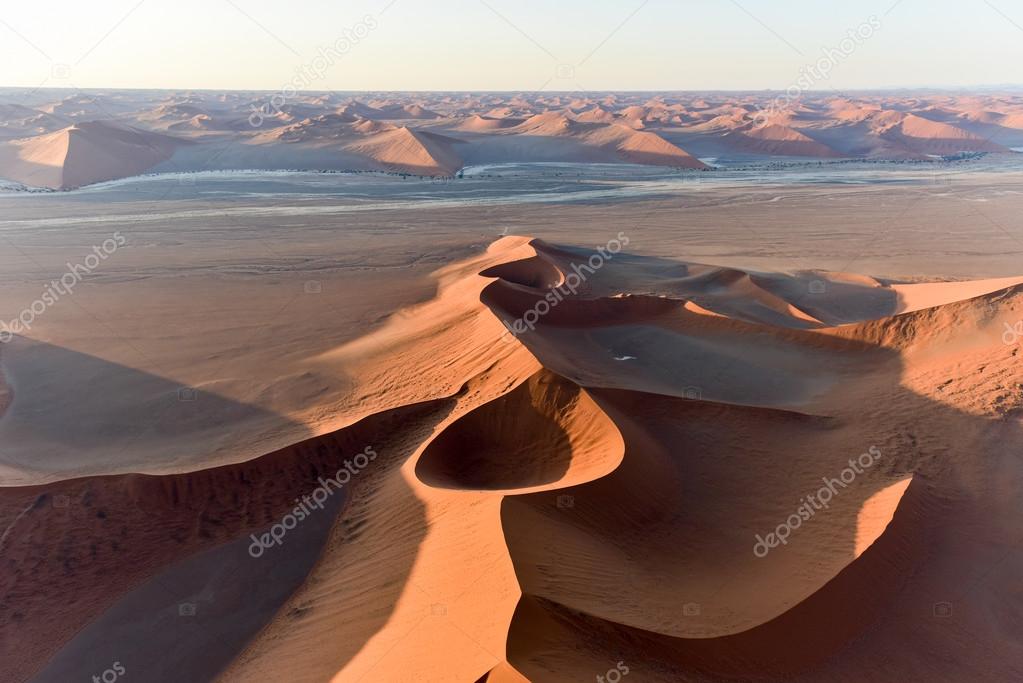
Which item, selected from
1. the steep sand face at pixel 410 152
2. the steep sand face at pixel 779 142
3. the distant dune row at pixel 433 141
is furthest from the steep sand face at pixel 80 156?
the steep sand face at pixel 779 142

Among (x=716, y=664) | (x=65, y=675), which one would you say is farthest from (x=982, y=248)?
(x=65, y=675)

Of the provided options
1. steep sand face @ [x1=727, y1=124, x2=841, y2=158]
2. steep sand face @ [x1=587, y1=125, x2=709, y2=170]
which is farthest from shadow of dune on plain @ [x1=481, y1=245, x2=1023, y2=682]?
steep sand face @ [x1=727, y1=124, x2=841, y2=158]

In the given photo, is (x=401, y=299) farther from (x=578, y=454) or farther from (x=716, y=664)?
(x=716, y=664)

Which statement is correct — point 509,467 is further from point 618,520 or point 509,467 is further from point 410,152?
point 410,152

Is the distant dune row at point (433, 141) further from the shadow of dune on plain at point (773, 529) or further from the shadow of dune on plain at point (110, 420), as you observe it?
the shadow of dune on plain at point (773, 529)

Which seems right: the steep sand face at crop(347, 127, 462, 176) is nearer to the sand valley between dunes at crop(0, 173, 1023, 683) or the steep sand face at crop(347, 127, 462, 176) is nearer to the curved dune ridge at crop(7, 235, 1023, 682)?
the sand valley between dunes at crop(0, 173, 1023, 683)

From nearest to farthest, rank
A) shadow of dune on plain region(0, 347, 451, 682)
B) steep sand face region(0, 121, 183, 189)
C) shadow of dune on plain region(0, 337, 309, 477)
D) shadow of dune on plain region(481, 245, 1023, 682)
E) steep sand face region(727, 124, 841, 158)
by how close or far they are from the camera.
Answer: shadow of dune on plain region(481, 245, 1023, 682)
shadow of dune on plain region(0, 347, 451, 682)
shadow of dune on plain region(0, 337, 309, 477)
steep sand face region(0, 121, 183, 189)
steep sand face region(727, 124, 841, 158)

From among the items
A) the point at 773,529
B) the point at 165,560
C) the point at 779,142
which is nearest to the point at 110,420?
the point at 165,560
